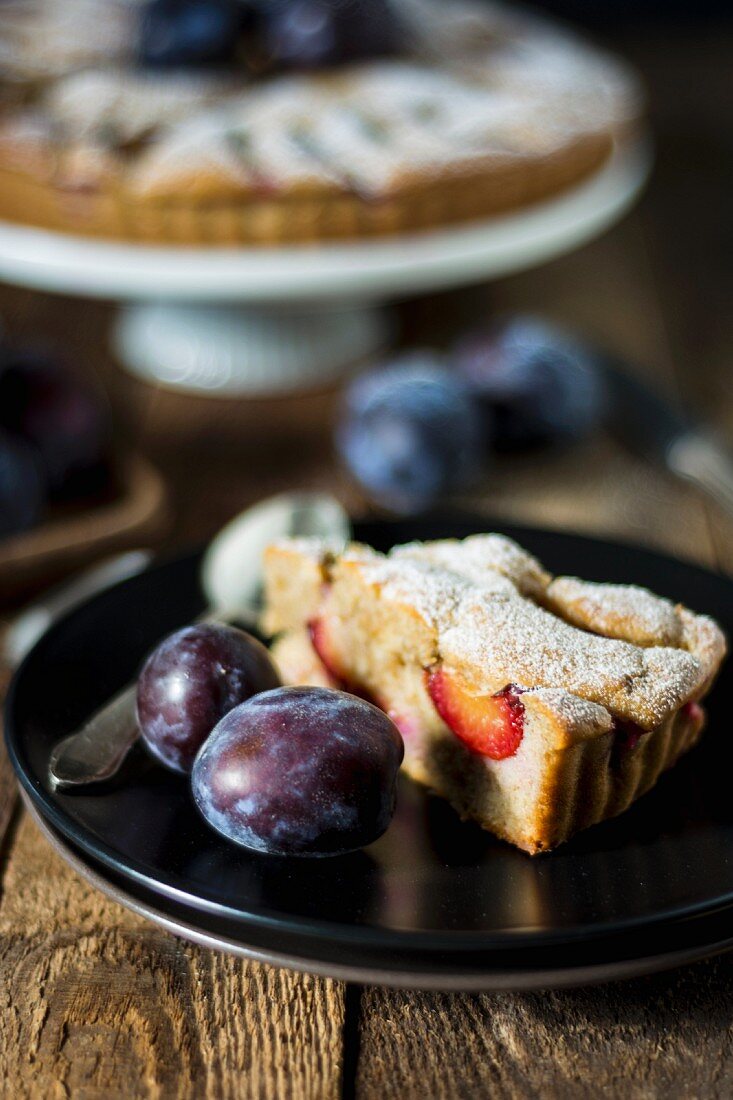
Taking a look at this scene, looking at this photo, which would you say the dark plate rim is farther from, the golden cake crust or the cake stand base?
the cake stand base

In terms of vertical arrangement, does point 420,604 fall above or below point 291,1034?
above

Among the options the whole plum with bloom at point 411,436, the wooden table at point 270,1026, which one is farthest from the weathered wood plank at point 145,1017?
the whole plum with bloom at point 411,436

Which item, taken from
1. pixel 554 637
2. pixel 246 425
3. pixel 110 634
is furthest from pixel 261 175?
pixel 554 637

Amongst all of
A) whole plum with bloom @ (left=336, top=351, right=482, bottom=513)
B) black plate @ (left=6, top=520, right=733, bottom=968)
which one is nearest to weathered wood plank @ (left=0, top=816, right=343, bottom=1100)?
black plate @ (left=6, top=520, right=733, bottom=968)

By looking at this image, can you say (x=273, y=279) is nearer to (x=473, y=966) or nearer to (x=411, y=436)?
(x=411, y=436)

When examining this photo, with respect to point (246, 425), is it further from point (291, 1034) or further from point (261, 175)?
point (291, 1034)

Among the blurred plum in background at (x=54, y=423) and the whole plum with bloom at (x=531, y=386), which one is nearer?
the blurred plum in background at (x=54, y=423)

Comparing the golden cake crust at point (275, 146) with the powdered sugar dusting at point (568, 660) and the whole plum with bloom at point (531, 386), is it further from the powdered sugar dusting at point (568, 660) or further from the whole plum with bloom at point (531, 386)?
the powdered sugar dusting at point (568, 660)
